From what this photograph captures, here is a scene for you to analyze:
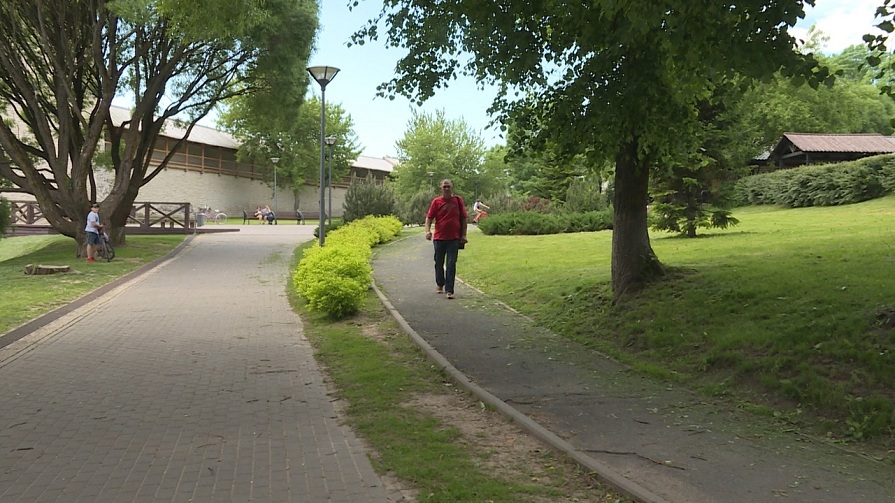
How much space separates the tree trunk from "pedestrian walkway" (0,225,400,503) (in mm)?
4305

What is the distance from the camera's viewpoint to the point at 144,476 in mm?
4168

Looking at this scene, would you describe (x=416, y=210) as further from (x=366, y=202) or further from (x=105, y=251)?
(x=105, y=251)

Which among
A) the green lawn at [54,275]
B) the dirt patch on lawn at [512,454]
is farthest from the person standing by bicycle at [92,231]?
the dirt patch on lawn at [512,454]

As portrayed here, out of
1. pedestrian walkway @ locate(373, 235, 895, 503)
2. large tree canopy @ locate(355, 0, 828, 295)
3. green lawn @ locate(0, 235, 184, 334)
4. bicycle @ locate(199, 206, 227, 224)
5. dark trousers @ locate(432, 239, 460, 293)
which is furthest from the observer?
bicycle @ locate(199, 206, 227, 224)

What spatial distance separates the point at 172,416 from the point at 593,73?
6102 millimetres

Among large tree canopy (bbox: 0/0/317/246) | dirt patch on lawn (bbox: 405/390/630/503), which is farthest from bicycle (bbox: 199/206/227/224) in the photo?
dirt patch on lawn (bbox: 405/390/630/503)

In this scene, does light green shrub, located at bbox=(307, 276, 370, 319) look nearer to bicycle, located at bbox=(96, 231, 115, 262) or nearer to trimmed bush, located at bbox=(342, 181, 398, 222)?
bicycle, located at bbox=(96, 231, 115, 262)

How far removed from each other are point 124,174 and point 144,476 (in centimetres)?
1889

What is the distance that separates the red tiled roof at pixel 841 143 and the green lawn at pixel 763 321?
30733mm

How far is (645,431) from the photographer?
15.9 ft

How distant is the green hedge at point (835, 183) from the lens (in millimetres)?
25719

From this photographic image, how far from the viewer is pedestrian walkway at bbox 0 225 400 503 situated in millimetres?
4020

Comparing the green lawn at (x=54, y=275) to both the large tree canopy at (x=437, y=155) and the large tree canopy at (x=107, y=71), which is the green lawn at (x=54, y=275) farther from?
the large tree canopy at (x=437, y=155)

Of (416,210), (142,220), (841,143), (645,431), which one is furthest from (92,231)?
(841,143)
